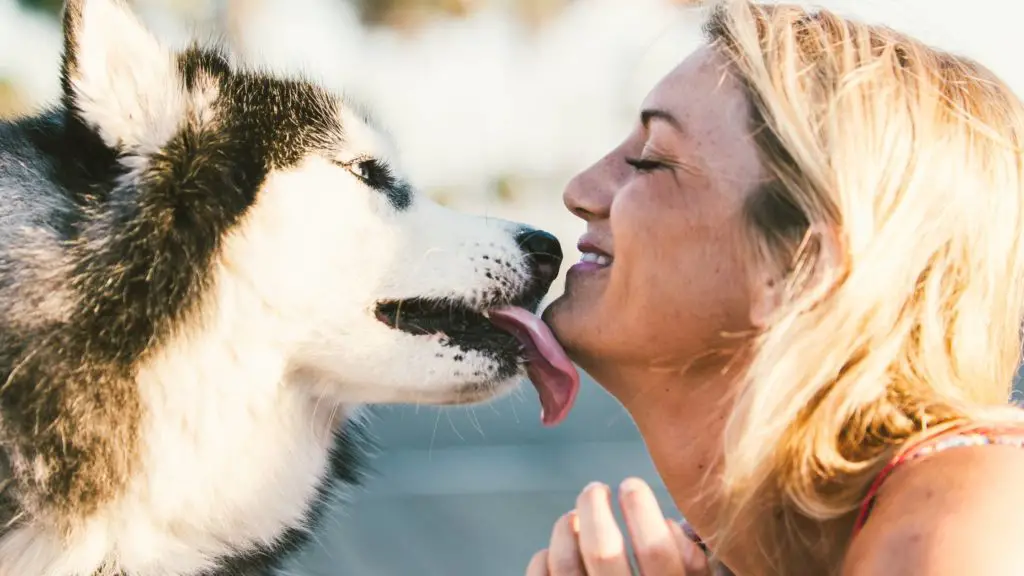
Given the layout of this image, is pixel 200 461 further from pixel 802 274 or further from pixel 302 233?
pixel 802 274

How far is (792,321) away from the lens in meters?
1.17

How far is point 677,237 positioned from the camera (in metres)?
1.29

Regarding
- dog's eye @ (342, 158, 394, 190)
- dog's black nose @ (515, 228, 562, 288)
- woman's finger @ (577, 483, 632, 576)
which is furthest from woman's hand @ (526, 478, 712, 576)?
dog's eye @ (342, 158, 394, 190)

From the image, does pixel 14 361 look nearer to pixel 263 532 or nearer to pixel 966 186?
pixel 263 532

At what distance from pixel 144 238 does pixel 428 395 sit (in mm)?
503

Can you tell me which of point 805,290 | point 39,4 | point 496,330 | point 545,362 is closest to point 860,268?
point 805,290

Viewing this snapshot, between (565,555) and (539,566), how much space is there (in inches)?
3.1

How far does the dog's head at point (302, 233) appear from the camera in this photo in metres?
1.48

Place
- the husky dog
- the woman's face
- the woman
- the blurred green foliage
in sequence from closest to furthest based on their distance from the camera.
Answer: the woman < the woman's face < the husky dog < the blurred green foliage

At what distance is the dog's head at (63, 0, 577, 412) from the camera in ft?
4.85

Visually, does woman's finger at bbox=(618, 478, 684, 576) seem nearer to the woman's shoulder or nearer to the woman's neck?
the woman's neck

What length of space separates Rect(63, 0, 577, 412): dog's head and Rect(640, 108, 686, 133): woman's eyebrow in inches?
13.7

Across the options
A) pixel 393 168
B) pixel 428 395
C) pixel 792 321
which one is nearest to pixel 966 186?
pixel 792 321

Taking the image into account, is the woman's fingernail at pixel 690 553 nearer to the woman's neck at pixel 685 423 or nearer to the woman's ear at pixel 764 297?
the woman's neck at pixel 685 423
